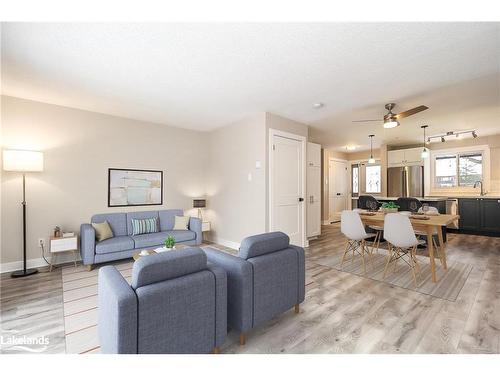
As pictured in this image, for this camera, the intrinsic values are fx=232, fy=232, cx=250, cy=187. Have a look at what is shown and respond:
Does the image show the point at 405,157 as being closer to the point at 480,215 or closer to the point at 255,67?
the point at 480,215

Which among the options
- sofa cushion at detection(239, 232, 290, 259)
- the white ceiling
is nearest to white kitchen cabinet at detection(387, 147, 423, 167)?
the white ceiling

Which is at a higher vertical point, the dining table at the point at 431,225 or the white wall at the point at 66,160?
the white wall at the point at 66,160

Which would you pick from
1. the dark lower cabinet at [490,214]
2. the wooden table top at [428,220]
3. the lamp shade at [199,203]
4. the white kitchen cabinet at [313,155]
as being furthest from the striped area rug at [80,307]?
the dark lower cabinet at [490,214]

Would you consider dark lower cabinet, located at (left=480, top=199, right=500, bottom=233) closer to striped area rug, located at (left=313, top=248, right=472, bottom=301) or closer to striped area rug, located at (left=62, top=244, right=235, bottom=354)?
striped area rug, located at (left=313, top=248, right=472, bottom=301)

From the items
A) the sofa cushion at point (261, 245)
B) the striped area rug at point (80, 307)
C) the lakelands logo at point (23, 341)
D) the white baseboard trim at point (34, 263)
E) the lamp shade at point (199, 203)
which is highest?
the lamp shade at point (199, 203)

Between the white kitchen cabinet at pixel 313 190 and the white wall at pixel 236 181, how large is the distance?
1.47 m

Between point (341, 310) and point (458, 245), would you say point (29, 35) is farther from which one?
point (458, 245)

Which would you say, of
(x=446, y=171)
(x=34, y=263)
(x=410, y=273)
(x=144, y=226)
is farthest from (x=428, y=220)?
(x=34, y=263)

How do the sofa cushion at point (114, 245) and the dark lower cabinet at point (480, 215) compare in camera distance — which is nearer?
the sofa cushion at point (114, 245)

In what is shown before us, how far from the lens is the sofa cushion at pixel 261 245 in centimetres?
189

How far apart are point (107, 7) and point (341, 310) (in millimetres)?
3300

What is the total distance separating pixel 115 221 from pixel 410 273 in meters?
4.68

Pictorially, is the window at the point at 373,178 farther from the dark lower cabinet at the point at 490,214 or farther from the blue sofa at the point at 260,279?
the blue sofa at the point at 260,279

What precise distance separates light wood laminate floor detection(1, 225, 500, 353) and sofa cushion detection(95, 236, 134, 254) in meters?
0.60
